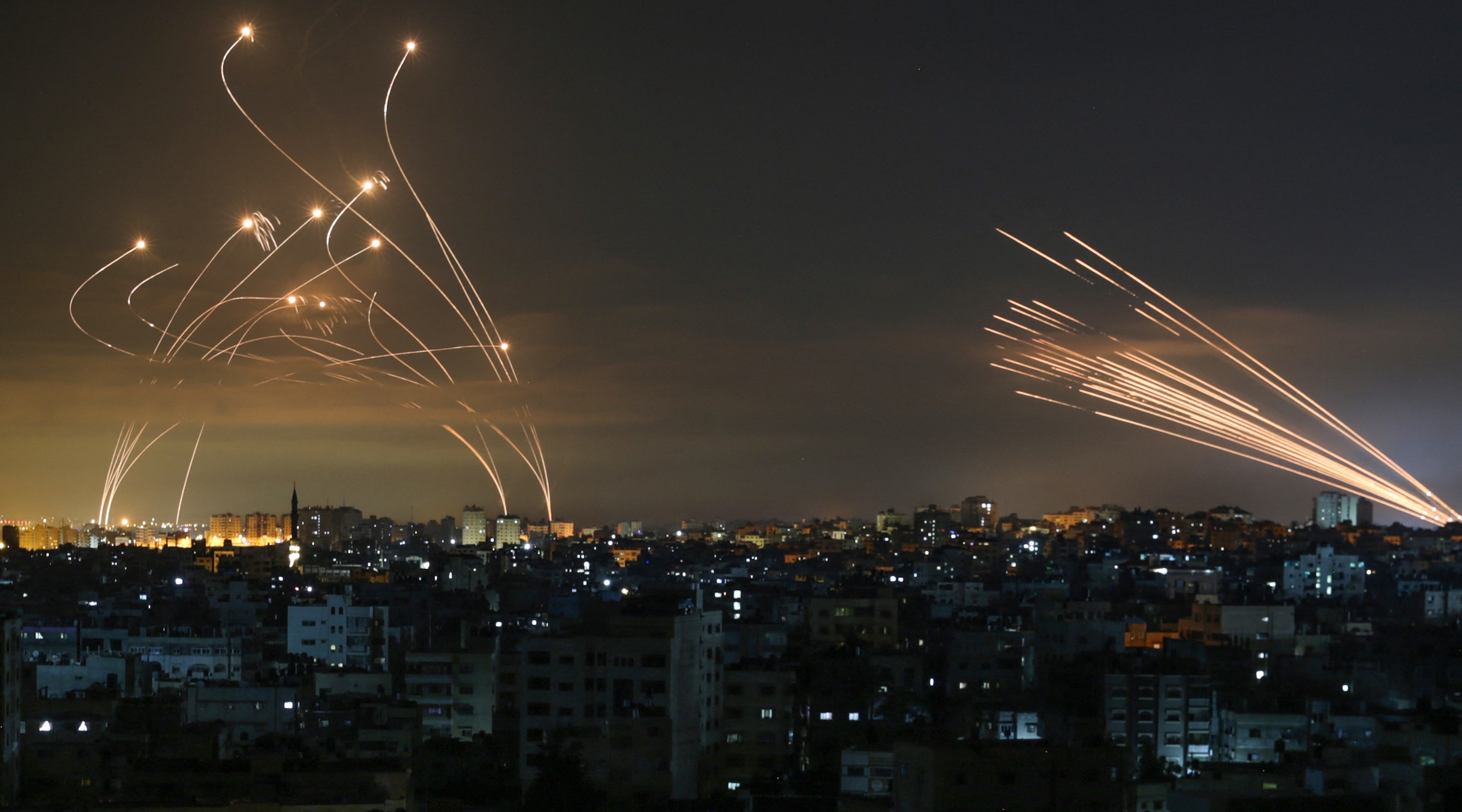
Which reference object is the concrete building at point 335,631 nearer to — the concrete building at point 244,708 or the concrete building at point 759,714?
the concrete building at point 244,708

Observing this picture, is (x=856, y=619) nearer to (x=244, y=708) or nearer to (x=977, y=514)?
(x=244, y=708)

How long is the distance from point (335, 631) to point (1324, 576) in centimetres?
2425

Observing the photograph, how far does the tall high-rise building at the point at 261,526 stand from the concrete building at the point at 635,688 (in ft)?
189

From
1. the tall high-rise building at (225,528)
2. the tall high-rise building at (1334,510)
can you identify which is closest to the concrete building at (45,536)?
the tall high-rise building at (225,528)

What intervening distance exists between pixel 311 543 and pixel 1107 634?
5161 centimetres

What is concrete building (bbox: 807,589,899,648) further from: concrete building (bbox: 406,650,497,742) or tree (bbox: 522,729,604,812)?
tree (bbox: 522,729,604,812)

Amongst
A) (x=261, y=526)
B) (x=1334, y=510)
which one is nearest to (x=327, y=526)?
(x=261, y=526)

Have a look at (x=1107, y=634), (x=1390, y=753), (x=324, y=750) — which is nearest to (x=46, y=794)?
(x=324, y=750)

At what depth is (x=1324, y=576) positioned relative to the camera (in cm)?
4150

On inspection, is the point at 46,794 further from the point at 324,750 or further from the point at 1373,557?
the point at 1373,557

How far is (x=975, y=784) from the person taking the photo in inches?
445

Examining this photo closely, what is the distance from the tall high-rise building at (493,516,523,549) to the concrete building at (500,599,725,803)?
63.3 m

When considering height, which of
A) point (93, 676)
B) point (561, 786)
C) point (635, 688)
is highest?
point (635, 688)

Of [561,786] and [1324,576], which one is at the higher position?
[1324,576]
